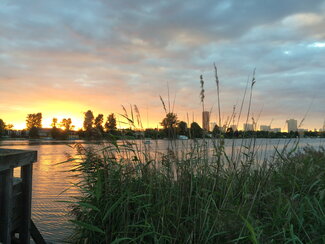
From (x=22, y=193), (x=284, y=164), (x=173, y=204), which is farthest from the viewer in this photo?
(x=284, y=164)

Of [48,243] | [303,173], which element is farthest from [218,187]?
[48,243]

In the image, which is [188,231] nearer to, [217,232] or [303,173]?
[217,232]

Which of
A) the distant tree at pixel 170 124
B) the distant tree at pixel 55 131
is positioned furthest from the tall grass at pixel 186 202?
the distant tree at pixel 55 131

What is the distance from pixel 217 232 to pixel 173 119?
6.50 feet

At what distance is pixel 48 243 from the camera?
459 cm

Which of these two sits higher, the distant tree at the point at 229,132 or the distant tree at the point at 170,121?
the distant tree at the point at 170,121

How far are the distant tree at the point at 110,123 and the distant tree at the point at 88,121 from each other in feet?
1.13

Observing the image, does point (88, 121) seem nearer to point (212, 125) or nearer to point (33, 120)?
point (212, 125)

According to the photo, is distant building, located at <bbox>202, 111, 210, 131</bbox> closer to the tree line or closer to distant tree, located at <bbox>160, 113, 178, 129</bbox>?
the tree line

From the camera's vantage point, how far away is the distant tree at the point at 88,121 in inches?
182

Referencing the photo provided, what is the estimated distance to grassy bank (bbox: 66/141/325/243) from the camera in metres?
3.00

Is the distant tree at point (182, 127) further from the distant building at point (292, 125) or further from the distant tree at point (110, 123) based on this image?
the distant building at point (292, 125)

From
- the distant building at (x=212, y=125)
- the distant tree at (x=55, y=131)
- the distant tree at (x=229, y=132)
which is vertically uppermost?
the distant tree at (x=55, y=131)

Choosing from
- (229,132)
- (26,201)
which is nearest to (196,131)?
(229,132)
